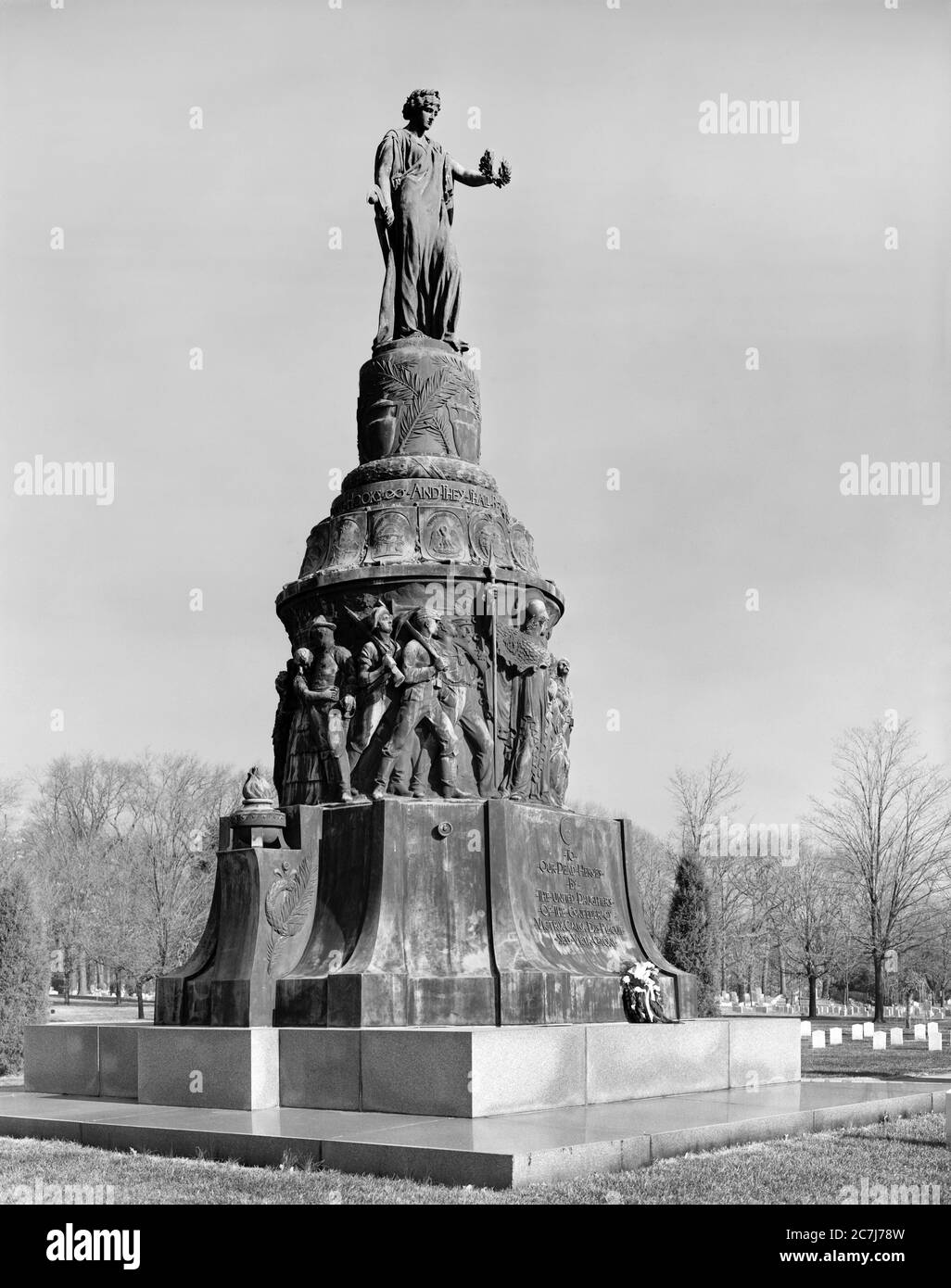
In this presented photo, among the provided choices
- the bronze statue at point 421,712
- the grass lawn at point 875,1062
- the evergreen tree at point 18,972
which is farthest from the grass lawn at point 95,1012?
the bronze statue at point 421,712

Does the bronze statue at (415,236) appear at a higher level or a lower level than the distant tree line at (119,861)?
higher

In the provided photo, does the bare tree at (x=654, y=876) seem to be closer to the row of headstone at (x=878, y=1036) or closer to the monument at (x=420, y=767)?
the row of headstone at (x=878, y=1036)

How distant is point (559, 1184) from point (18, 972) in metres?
15.4

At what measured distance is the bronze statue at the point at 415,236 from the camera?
16094mm

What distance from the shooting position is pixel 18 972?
2173cm

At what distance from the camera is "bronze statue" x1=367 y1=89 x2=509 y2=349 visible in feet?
52.8

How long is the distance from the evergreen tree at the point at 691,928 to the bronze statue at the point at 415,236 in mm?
15436

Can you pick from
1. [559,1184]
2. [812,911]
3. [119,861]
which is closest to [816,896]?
[812,911]

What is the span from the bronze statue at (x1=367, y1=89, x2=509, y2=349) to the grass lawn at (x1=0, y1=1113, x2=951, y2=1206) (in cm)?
955
